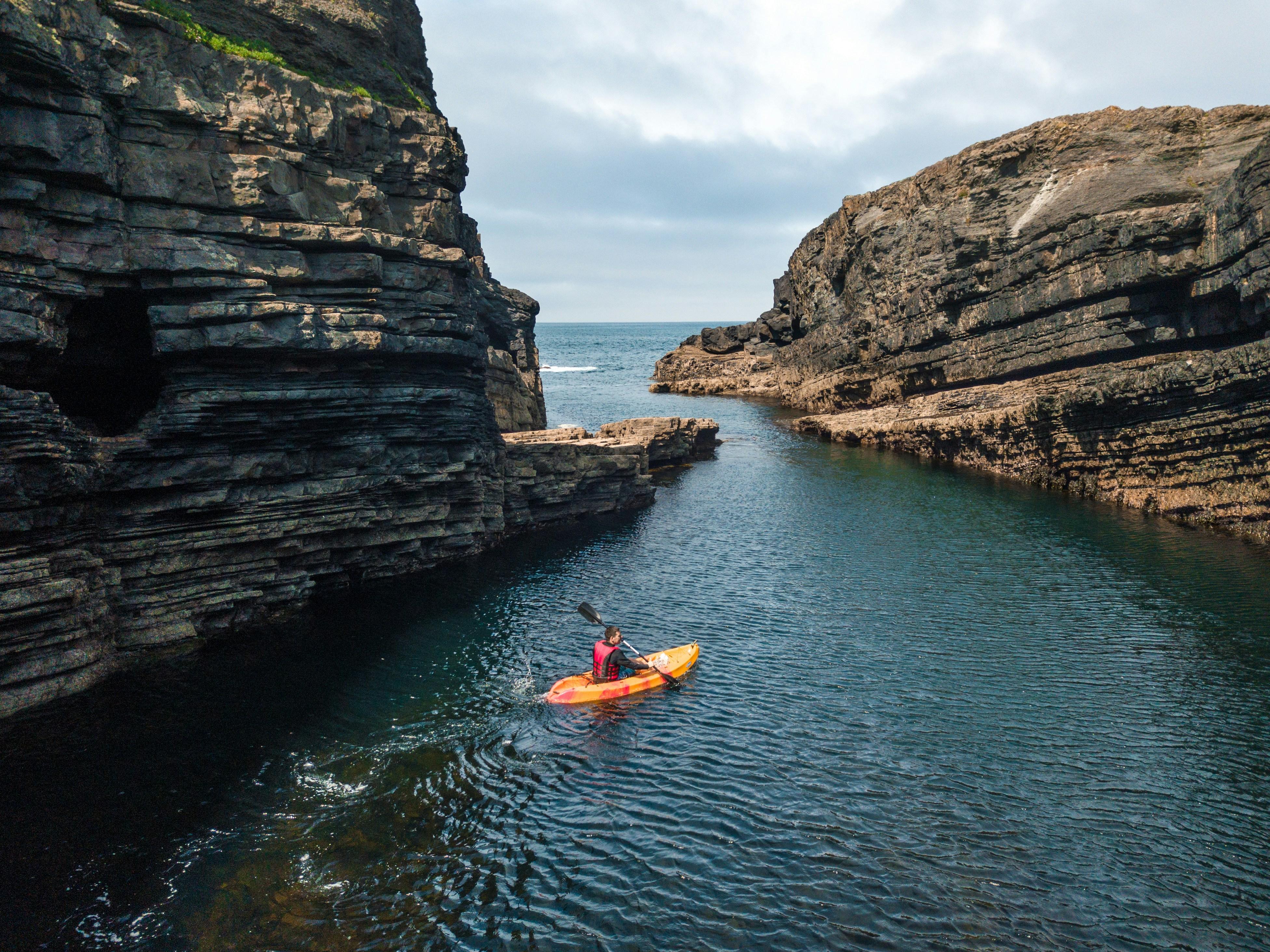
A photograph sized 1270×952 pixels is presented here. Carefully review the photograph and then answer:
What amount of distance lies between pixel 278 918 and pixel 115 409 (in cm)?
1796

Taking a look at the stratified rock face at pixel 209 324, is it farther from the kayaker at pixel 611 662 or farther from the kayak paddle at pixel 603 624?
the kayaker at pixel 611 662

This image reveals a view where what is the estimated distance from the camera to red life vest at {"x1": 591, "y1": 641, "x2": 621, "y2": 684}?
774 inches

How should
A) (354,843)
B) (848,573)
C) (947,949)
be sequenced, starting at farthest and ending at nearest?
(848,573)
(354,843)
(947,949)

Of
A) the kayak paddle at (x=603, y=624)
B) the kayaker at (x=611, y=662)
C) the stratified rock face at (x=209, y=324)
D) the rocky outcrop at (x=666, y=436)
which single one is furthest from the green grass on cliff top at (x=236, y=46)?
the rocky outcrop at (x=666, y=436)

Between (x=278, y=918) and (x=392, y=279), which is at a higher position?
(x=392, y=279)

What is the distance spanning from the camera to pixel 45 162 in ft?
58.1

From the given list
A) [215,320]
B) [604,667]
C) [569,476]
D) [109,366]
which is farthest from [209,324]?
[569,476]

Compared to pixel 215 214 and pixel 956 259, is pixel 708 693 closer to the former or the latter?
pixel 215 214

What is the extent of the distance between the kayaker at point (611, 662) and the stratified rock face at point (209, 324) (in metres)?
11.0

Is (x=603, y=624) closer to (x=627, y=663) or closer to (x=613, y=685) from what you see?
(x=627, y=663)

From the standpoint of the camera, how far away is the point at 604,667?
1967 cm

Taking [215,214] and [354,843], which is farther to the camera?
[215,214]

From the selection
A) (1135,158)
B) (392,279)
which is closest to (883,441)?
(1135,158)

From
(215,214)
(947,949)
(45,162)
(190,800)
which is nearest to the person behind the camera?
(947,949)
